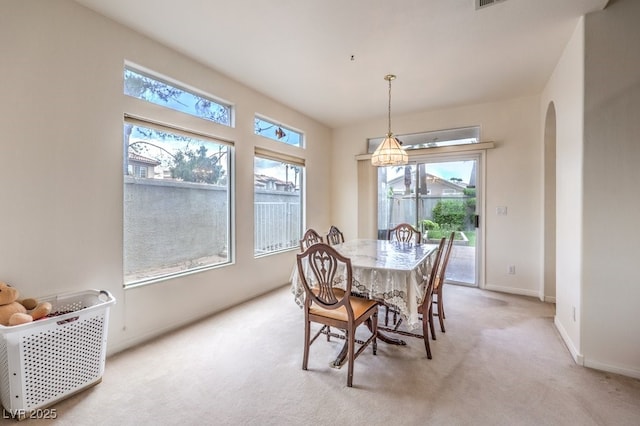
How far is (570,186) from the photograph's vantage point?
2428 mm

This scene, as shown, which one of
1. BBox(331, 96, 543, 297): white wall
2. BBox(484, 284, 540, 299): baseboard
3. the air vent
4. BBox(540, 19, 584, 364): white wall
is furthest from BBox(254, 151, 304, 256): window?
BBox(540, 19, 584, 364): white wall

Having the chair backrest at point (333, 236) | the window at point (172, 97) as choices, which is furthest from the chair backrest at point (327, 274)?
the window at point (172, 97)

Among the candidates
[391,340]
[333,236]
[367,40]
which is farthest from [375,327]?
[367,40]

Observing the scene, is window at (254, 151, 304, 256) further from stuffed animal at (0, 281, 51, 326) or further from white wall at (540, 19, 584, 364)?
white wall at (540, 19, 584, 364)

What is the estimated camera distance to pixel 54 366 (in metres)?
1.70

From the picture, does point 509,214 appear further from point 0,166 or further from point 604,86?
point 0,166

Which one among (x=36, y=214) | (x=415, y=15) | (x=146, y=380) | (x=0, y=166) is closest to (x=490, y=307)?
(x=415, y=15)

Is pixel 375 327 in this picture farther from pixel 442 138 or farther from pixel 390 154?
pixel 442 138

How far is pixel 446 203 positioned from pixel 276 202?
2633 millimetres

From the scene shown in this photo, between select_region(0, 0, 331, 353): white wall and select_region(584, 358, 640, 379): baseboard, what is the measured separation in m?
3.46

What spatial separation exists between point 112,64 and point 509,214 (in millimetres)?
4789

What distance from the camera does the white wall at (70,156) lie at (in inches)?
72.0

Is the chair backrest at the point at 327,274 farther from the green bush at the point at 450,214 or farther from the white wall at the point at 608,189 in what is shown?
the green bush at the point at 450,214

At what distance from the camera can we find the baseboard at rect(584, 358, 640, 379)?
2.02 meters
